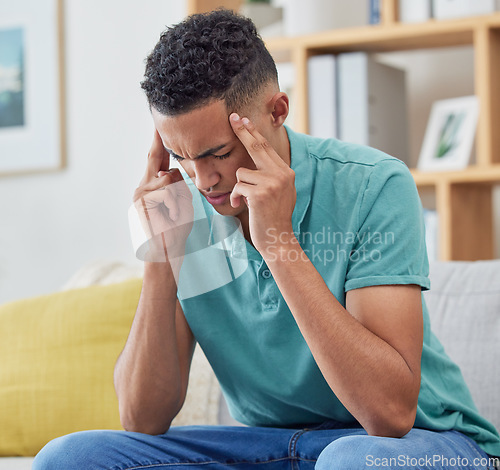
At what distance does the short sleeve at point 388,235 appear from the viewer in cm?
110

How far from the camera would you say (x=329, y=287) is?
118 cm

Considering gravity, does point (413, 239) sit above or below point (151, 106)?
Result: below

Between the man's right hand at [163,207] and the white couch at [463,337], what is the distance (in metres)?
0.51

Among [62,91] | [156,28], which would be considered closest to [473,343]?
[156,28]

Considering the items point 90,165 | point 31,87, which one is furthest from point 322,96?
point 31,87

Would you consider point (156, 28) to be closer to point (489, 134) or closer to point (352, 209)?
point (489, 134)

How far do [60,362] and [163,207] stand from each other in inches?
23.0

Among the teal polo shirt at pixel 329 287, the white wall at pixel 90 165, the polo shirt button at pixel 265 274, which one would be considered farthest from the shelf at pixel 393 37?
the polo shirt button at pixel 265 274

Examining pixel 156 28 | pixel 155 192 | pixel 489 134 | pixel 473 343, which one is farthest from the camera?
pixel 156 28

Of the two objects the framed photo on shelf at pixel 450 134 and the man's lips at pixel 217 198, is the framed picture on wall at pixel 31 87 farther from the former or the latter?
the man's lips at pixel 217 198

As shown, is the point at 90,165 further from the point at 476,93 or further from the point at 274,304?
the point at 274,304

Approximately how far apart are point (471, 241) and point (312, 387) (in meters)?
0.96

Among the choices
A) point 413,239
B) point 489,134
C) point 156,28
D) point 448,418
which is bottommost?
point 448,418

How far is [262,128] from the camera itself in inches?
45.7
